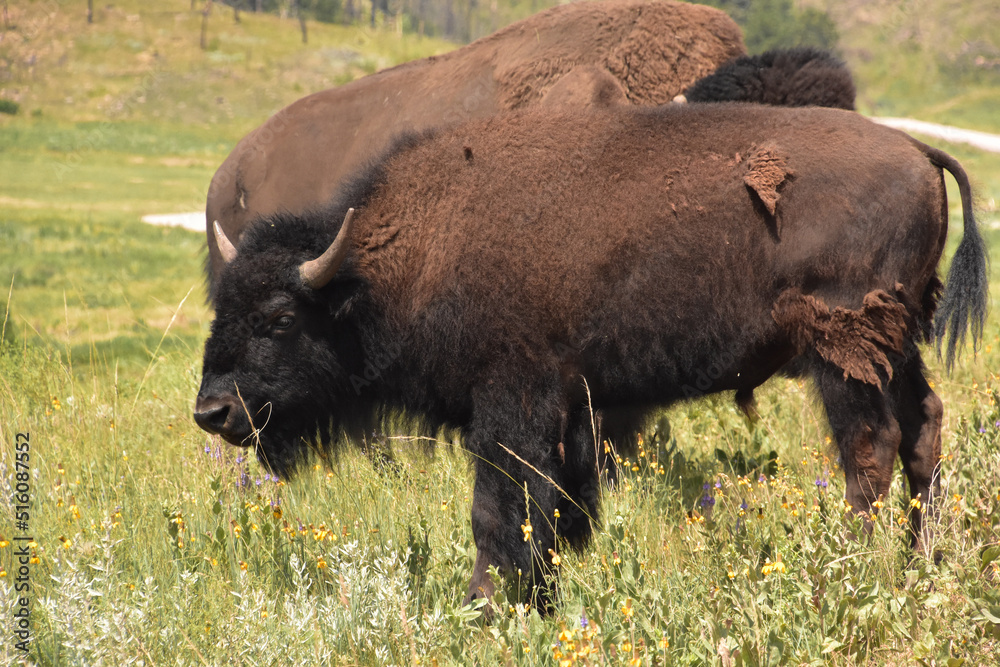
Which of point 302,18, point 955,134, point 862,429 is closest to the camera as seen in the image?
point 862,429

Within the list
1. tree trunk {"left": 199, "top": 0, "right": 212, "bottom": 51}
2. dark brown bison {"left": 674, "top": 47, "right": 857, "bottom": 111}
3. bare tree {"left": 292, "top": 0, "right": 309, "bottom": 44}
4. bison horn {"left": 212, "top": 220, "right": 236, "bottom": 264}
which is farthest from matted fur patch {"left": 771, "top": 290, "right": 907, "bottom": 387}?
bare tree {"left": 292, "top": 0, "right": 309, "bottom": 44}

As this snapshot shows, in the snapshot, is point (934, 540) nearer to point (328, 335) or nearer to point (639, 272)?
point (639, 272)

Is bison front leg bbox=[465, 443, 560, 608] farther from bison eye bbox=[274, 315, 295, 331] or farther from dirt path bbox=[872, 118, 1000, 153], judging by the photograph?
dirt path bbox=[872, 118, 1000, 153]

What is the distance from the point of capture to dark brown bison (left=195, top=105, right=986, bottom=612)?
356cm

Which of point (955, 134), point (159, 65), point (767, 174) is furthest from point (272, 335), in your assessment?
point (159, 65)

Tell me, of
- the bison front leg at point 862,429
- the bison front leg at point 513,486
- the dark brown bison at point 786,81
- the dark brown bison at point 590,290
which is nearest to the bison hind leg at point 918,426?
the dark brown bison at point 590,290

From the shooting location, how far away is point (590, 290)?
3740 millimetres

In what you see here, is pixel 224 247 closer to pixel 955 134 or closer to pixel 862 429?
pixel 862 429

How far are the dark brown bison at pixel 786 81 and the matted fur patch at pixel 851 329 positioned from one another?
1364mm

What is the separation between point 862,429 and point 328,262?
2.38 metres

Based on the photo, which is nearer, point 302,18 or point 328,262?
point 328,262

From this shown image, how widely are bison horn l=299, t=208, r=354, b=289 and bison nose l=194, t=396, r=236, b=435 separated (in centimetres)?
65

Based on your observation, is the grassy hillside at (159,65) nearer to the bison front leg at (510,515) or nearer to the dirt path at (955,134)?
the dirt path at (955,134)

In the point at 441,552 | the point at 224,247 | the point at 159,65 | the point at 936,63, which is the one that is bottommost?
the point at 159,65
